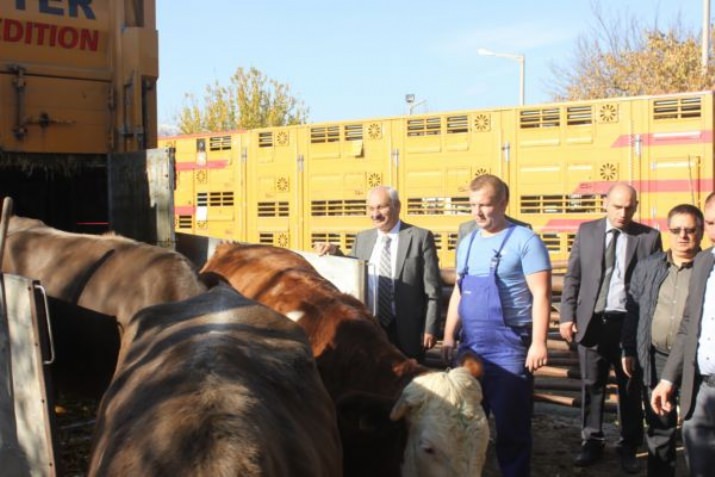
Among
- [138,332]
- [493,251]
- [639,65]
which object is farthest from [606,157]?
[639,65]

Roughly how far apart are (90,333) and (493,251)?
248cm

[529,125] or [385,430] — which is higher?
[529,125]

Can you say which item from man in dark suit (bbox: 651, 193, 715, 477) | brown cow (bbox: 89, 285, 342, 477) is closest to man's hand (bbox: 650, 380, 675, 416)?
man in dark suit (bbox: 651, 193, 715, 477)

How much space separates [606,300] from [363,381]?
253 centimetres

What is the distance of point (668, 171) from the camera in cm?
1054

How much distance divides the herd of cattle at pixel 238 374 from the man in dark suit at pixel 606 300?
77.8 inches

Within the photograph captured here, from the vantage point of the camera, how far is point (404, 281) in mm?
5891

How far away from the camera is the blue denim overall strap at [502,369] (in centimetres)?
481

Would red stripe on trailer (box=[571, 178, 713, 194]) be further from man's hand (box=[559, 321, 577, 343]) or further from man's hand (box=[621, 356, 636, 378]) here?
man's hand (box=[621, 356, 636, 378])

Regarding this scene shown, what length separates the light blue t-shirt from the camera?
4.81 metres

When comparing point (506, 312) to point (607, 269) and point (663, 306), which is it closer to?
point (663, 306)

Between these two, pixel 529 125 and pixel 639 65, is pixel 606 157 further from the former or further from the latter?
pixel 639 65

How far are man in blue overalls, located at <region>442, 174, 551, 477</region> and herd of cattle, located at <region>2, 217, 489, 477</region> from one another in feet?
2.28

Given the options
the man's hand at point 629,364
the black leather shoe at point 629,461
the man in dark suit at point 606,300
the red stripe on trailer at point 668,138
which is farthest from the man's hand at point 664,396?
the red stripe on trailer at point 668,138
